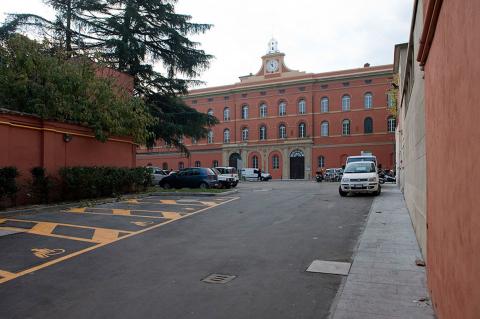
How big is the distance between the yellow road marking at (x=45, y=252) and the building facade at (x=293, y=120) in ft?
152

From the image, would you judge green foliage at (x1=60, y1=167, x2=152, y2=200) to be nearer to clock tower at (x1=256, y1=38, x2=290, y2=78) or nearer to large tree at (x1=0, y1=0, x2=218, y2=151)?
large tree at (x1=0, y1=0, x2=218, y2=151)

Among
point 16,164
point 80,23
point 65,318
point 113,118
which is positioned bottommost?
point 65,318

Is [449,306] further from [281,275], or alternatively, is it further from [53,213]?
[53,213]

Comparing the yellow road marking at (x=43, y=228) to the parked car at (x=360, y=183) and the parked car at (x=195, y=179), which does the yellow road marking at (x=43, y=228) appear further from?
the parked car at (x=195, y=179)

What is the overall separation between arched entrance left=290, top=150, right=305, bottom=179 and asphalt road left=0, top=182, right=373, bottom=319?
48.5 m

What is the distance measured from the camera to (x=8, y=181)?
532 inches

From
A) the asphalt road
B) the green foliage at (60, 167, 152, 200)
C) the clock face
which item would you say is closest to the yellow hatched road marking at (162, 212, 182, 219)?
the asphalt road

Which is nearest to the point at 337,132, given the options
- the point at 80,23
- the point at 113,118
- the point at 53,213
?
the point at 80,23

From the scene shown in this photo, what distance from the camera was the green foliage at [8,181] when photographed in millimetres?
13367

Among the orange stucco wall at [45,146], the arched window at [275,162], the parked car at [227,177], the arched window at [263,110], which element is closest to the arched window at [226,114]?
the arched window at [263,110]

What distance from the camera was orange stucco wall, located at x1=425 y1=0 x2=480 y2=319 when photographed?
246 centimetres

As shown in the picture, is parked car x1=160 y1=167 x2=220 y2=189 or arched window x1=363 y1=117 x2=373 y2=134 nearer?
parked car x1=160 y1=167 x2=220 y2=189

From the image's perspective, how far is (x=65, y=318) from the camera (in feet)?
16.2

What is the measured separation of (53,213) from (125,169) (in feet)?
20.8
